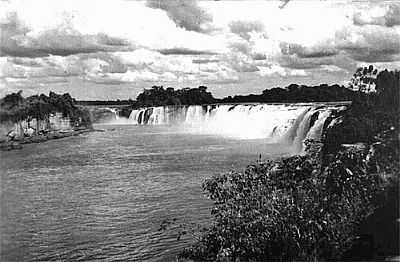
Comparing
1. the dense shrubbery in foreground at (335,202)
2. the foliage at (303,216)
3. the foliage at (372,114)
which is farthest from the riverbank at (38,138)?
the foliage at (372,114)

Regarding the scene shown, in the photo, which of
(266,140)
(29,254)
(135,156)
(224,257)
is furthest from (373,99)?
(266,140)

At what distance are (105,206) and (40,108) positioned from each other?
24.3m

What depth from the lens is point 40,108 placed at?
108 ft

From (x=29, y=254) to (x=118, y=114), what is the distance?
141 ft

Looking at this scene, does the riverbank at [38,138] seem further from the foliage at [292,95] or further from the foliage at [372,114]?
the foliage at [372,114]

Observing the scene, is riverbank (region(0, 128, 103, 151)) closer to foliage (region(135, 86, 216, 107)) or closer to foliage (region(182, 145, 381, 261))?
foliage (region(135, 86, 216, 107))

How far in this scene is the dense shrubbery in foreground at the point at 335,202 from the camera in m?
5.14

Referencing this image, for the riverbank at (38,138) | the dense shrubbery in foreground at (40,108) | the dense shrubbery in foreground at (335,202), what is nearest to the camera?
the dense shrubbery in foreground at (335,202)

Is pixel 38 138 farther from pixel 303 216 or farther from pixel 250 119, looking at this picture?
pixel 303 216

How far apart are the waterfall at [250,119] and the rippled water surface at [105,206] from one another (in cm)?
285

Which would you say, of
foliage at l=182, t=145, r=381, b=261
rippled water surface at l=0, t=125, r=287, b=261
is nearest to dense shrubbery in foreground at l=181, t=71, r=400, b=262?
foliage at l=182, t=145, r=381, b=261

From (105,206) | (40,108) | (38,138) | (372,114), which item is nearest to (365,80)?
(372,114)

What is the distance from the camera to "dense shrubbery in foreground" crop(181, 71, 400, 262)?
5.14 meters

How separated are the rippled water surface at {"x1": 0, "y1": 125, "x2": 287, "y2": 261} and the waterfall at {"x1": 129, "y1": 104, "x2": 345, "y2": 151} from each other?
9.35 feet
